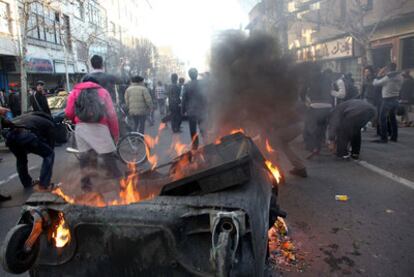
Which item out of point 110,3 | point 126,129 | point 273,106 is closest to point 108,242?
point 273,106

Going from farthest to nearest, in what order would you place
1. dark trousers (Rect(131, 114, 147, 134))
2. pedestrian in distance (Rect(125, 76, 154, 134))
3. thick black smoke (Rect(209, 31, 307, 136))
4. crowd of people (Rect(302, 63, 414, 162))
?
1. dark trousers (Rect(131, 114, 147, 134))
2. pedestrian in distance (Rect(125, 76, 154, 134))
3. crowd of people (Rect(302, 63, 414, 162))
4. thick black smoke (Rect(209, 31, 307, 136))

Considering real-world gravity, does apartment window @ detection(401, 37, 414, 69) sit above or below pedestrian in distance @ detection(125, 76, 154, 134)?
above

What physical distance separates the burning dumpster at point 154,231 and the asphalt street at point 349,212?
1144mm

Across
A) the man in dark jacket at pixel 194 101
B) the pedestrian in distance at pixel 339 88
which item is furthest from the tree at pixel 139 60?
the pedestrian in distance at pixel 339 88

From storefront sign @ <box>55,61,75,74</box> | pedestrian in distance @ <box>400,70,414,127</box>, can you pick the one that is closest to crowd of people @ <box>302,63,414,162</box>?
pedestrian in distance @ <box>400,70,414,127</box>

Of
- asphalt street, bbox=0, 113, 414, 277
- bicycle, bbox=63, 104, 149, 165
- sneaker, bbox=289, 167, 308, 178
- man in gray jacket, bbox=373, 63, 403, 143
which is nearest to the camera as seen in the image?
asphalt street, bbox=0, 113, 414, 277

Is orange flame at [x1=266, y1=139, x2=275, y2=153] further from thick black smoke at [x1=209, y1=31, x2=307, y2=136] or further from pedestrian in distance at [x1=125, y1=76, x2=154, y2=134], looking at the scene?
pedestrian in distance at [x1=125, y1=76, x2=154, y2=134]

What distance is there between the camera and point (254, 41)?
5.72m

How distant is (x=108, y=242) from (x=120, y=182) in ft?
2.82

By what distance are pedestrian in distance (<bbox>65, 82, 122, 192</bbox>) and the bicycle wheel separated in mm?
2967

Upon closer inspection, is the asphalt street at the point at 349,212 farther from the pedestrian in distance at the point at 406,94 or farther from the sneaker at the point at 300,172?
the pedestrian in distance at the point at 406,94

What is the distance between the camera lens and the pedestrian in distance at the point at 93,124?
14.4ft

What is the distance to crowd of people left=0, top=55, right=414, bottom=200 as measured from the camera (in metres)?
4.55

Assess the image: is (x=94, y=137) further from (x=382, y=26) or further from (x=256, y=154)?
(x=382, y=26)
